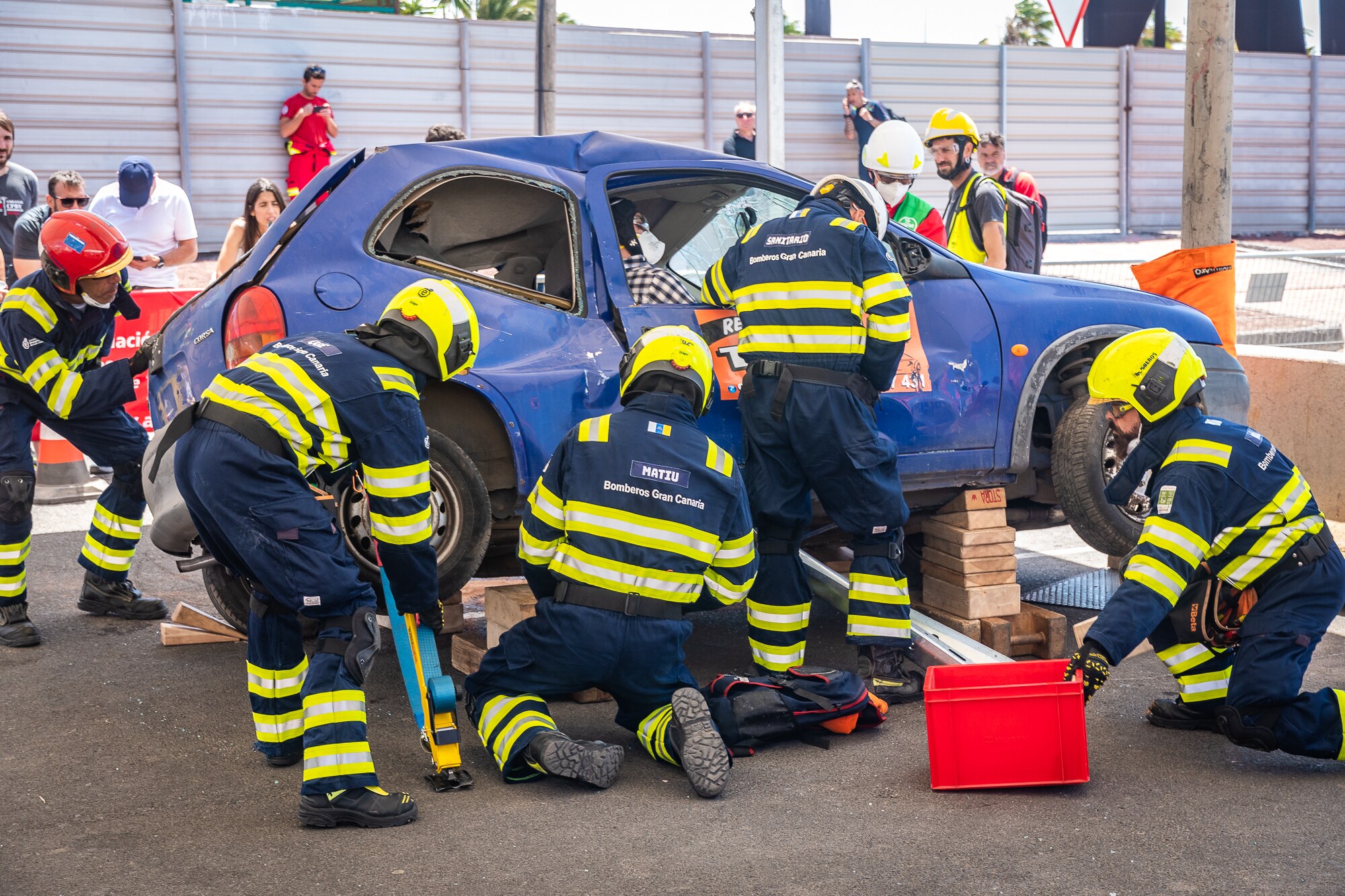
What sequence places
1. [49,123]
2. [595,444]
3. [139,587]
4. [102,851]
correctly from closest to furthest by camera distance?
[102,851], [595,444], [139,587], [49,123]

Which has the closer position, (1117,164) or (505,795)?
(505,795)

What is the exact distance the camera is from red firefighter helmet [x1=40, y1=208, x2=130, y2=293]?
580 centimetres

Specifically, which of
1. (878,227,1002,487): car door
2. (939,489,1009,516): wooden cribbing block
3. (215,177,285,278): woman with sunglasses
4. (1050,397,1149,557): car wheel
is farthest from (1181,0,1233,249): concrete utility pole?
(215,177,285,278): woman with sunglasses

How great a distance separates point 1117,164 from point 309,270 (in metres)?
17.4

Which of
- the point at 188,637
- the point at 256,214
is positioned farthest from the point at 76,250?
the point at 256,214

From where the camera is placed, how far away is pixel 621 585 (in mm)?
4262

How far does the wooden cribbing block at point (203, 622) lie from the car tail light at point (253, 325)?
5.03ft

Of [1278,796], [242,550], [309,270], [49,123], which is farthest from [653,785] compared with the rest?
[49,123]

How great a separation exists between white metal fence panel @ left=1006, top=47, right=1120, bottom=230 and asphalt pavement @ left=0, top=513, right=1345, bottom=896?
15.1 metres

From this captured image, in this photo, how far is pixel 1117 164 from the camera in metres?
20.0

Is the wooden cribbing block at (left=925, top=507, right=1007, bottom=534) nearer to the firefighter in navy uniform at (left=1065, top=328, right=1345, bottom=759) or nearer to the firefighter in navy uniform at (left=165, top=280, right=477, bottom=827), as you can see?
the firefighter in navy uniform at (left=1065, top=328, right=1345, bottom=759)

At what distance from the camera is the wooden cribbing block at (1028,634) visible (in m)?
5.55

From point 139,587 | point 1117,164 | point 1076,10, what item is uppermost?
point 1076,10

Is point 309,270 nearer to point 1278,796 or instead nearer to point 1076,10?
point 1278,796
